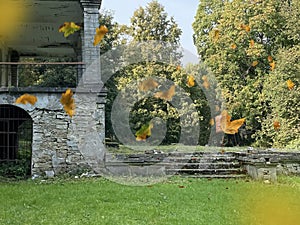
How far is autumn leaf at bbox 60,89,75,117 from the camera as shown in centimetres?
897

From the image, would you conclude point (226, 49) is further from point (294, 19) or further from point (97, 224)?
point (97, 224)

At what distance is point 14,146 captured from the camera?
1059cm

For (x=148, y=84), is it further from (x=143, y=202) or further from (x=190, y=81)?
(x=143, y=202)

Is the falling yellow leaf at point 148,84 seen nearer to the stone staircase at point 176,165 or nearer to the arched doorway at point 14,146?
the arched doorway at point 14,146

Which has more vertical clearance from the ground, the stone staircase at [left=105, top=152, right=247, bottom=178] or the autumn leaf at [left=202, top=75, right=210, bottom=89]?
the autumn leaf at [left=202, top=75, right=210, bottom=89]

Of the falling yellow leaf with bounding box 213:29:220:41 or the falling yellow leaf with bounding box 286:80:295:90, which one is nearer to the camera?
the falling yellow leaf with bounding box 286:80:295:90

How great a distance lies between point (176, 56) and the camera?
71.3 ft

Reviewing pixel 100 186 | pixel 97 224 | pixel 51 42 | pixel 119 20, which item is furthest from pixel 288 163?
pixel 119 20

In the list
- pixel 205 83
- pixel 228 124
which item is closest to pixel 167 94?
pixel 205 83

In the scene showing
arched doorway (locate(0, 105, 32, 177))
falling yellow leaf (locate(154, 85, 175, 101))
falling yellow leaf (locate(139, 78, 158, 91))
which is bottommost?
arched doorway (locate(0, 105, 32, 177))

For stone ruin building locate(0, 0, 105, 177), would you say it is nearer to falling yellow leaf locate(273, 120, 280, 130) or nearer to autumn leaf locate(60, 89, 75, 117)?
autumn leaf locate(60, 89, 75, 117)

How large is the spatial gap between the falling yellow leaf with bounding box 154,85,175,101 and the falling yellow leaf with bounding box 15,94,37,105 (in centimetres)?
1153

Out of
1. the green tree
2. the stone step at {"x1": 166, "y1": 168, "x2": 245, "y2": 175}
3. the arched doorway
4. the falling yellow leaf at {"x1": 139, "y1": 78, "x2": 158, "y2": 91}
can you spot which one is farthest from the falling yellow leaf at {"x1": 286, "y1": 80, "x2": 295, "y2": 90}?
the arched doorway

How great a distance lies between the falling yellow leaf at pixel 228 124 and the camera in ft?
71.3
